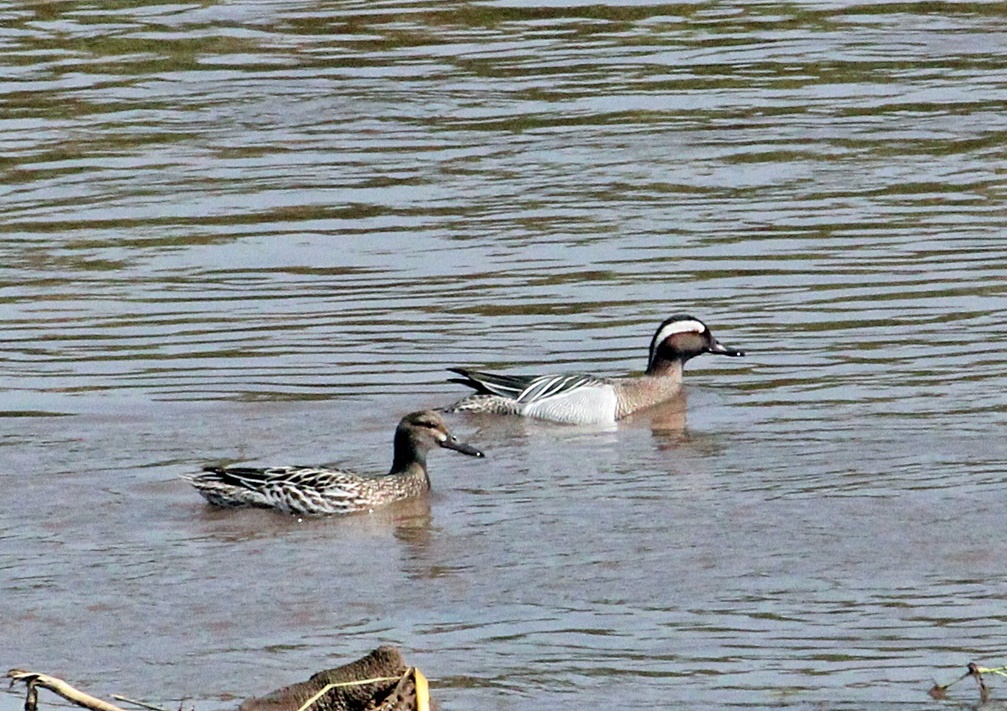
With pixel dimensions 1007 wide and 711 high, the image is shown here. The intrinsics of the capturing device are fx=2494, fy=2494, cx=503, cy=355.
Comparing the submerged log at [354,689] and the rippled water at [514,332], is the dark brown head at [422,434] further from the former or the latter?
the submerged log at [354,689]

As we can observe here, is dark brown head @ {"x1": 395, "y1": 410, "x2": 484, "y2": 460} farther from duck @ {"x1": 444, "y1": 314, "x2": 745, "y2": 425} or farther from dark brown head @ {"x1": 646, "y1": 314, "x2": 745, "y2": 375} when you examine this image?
dark brown head @ {"x1": 646, "y1": 314, "x2": 745, "y2": 375}

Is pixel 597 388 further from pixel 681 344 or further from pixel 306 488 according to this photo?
pixel 306 488

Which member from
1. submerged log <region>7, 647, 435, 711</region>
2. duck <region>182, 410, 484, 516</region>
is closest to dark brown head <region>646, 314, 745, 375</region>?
duck <region>182, 410, 484, 516</region>

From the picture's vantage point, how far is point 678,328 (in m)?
13.9

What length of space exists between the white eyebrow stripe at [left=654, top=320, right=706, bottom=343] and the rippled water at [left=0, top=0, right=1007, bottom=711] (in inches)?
14.3

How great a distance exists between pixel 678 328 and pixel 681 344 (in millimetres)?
92

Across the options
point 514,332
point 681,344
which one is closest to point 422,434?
point 681,344

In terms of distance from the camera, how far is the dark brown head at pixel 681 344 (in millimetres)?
13836

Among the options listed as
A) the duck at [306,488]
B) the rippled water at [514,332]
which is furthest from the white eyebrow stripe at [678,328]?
the duck at [306,488]

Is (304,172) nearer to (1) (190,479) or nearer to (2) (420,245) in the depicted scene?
(2) (420,245)

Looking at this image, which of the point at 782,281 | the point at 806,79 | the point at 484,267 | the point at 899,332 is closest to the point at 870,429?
the point at 899,332

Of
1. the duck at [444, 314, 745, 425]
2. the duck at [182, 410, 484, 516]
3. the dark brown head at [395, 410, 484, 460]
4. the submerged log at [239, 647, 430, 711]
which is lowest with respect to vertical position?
the submerged log at [239, 647, 430, 711]

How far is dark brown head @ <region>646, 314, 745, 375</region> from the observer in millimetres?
13836

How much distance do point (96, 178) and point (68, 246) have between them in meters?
1.94
